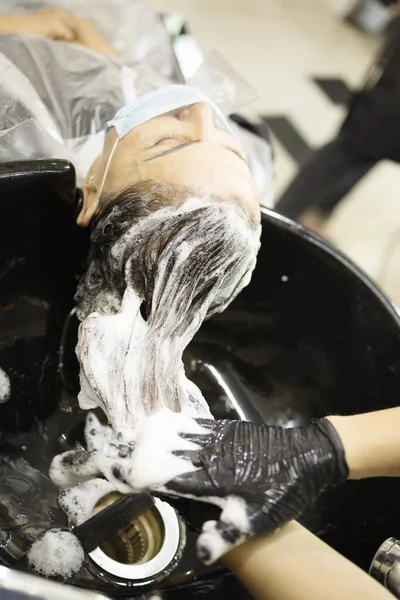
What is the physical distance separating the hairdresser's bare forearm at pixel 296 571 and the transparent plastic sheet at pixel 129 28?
0.96m

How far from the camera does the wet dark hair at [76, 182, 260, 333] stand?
0.62 metres

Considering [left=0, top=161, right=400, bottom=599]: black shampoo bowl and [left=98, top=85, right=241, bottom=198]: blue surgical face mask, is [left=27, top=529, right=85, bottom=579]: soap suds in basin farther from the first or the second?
[left=98, top=85, right=241, bottom=198]: blue surgical face mask

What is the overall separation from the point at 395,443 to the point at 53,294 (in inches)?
18.3

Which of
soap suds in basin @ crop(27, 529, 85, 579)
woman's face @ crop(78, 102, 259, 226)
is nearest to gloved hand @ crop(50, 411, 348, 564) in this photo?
soap suds in basin @ crop(27, 529, 85, 579)

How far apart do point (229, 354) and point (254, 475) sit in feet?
1.39

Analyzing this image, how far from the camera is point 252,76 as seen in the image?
2.17 meters

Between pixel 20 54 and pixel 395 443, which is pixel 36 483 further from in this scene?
pixel 20 54

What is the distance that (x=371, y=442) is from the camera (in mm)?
509

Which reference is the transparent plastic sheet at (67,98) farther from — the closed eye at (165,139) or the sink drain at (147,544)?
the sink drain at (147,544)

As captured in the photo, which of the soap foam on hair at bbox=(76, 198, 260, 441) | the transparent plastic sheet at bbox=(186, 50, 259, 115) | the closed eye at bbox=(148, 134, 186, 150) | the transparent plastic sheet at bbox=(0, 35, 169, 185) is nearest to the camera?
the soap foam on hair at bbox=(76, 198, 260, 441)

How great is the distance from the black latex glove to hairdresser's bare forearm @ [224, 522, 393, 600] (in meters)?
0.03

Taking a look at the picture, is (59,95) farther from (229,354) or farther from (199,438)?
(199,438)

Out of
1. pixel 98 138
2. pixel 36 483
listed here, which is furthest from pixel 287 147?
pixel 36 483

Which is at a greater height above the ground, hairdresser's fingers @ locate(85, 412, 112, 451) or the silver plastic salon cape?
the silver plastic salon cape
